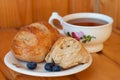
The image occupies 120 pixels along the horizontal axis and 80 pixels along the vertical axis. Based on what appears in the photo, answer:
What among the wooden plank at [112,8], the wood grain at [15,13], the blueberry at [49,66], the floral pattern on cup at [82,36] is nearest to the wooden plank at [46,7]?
the wood grain at [15,13]

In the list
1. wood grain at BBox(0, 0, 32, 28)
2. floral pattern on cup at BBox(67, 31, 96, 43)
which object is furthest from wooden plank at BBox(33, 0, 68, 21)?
floral pattern on cup at BBox(67, 31, 96, 43)

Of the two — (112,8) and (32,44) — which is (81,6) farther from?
(32,44)

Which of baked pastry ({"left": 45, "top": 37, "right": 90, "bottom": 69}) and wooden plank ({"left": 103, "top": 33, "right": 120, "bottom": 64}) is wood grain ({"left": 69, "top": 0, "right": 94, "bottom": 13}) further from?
baked pastry ({"left": 45, "top": 37, "right": 90, "bottom": 69})

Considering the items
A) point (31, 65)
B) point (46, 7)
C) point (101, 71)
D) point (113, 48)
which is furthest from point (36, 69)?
point (46, 7)

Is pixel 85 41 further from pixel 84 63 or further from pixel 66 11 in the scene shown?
pixel 66 11

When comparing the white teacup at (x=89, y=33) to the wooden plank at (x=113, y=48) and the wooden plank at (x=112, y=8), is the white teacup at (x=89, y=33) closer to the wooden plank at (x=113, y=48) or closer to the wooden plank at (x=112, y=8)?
the wooden plank at (x=113, y=48)

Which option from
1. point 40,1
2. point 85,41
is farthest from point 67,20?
point 40,1
